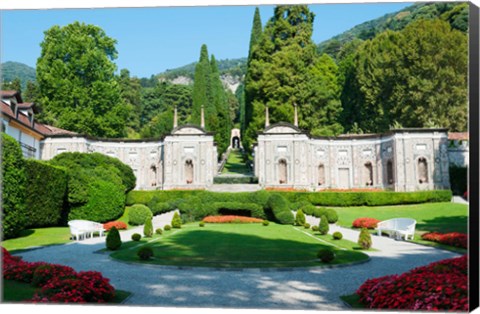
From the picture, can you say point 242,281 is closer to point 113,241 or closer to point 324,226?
point 113,241

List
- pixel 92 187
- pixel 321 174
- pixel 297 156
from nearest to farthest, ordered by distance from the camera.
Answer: pixel 92 187
pixel 297 156
pixel 321 174

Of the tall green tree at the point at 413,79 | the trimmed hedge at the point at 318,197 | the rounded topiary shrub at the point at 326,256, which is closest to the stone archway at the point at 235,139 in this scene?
the tall green tree at the point at 413,79

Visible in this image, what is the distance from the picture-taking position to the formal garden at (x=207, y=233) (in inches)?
359

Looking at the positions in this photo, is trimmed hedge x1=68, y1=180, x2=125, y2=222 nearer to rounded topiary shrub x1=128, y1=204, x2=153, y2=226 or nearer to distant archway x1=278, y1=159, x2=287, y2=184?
rounded topiary shrub x1=128, y1=204, x2=153, y2=226

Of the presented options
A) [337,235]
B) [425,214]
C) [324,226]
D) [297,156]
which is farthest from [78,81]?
[425,214]

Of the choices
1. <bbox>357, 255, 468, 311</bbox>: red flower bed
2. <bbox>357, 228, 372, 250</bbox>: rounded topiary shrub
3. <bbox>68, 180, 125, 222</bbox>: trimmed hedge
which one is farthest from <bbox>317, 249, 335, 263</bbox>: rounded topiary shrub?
<bbox>68, 180, 125, 222</bbox>: trimmed hedge

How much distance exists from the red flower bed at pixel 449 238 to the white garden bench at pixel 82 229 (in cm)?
1237

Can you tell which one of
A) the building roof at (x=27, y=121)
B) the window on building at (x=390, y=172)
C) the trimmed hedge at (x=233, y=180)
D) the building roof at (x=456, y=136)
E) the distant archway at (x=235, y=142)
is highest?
the distant archway at (x=235, y=142)

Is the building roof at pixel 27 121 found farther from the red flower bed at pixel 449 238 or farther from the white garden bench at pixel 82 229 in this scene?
the red flower bed at pixel 449 238

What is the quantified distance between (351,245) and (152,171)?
1042 inches

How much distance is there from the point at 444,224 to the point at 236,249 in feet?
27.8

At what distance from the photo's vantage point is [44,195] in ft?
66.1

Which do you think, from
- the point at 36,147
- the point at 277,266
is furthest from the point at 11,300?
the point at 36,147

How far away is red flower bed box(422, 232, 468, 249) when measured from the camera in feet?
45.3
